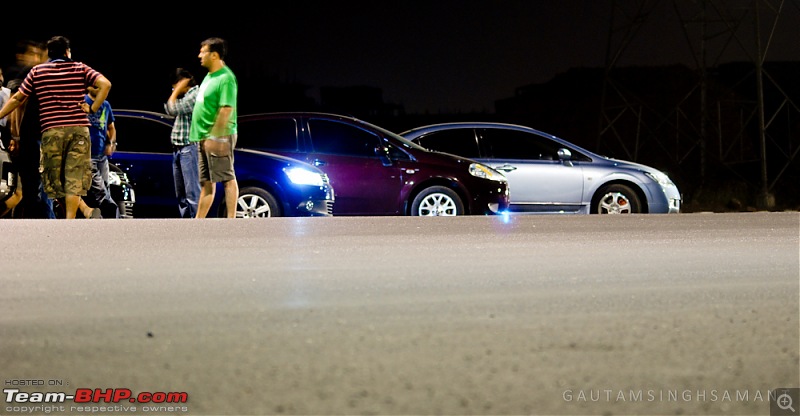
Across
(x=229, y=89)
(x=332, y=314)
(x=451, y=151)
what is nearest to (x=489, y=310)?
(x=332, y=314)

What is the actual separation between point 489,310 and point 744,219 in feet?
25.5

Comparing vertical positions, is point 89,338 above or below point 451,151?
below

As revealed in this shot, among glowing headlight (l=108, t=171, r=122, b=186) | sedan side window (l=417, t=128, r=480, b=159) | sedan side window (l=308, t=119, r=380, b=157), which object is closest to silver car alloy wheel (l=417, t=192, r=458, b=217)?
sedan side window (l=308, t=119, r=380, b=157)

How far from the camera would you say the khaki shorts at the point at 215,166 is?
1309cm

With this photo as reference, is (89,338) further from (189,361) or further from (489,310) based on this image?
(489,310)

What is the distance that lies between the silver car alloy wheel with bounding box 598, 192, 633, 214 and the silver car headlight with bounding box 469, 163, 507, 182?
2138 mm

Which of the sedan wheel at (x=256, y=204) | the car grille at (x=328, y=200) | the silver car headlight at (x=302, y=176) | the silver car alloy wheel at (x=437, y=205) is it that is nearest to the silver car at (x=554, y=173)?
the silver car alloy wheel at (x=437, y=205)

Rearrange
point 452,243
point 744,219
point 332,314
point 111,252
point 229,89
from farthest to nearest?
point 744,219
point 229,89
point 452,243
point 111,252
point 332,314

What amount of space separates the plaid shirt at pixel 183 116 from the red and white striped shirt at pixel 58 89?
4.12ft

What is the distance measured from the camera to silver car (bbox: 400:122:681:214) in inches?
677

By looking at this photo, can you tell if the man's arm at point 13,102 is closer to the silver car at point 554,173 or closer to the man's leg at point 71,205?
the man's leg at point 71,205

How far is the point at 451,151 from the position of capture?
17.2m

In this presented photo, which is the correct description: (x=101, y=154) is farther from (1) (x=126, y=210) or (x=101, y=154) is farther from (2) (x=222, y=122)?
(2) (x=222, y=122)

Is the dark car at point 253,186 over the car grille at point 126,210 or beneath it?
over
